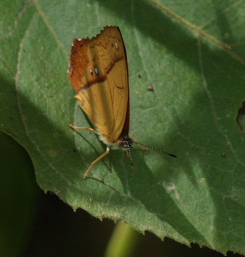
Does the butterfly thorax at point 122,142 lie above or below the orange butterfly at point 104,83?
below

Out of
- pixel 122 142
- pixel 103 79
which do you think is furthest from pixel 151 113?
pixel 103 79

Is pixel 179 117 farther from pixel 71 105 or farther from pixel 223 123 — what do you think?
pixel 71 105

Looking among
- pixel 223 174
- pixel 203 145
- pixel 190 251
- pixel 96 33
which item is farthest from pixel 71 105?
pixel 190 251

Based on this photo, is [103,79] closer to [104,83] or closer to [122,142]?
[104,83]

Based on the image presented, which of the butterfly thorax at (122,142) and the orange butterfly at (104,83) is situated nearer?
the orange butterfly at (104,83)

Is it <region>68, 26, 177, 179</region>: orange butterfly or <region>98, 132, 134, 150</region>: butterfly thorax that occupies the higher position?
<region>68, 26, 177, 179</region>: orange butterfly
